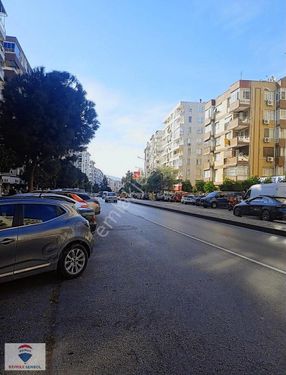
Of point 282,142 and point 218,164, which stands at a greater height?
point 282,142

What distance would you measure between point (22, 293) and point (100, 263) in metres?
2.73

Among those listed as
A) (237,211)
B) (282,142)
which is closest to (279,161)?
(282,142)

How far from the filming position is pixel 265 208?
23.8m

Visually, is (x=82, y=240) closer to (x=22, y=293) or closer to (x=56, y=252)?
(x=56, y=252)

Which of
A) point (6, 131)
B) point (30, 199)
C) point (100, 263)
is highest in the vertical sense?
point (6, 131)

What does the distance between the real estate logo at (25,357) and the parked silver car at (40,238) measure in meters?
2.12

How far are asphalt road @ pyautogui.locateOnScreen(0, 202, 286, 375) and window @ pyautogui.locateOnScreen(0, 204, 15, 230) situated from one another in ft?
3.57

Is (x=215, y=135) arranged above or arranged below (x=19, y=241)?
above

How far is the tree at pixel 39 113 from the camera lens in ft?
98.6

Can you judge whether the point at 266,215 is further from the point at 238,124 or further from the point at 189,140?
the point at 189,140

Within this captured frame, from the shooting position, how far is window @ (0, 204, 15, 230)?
6207 millimetres

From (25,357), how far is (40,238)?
287 cm

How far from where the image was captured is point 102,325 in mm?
4797

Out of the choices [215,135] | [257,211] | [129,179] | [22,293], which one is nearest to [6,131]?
[257,211]
